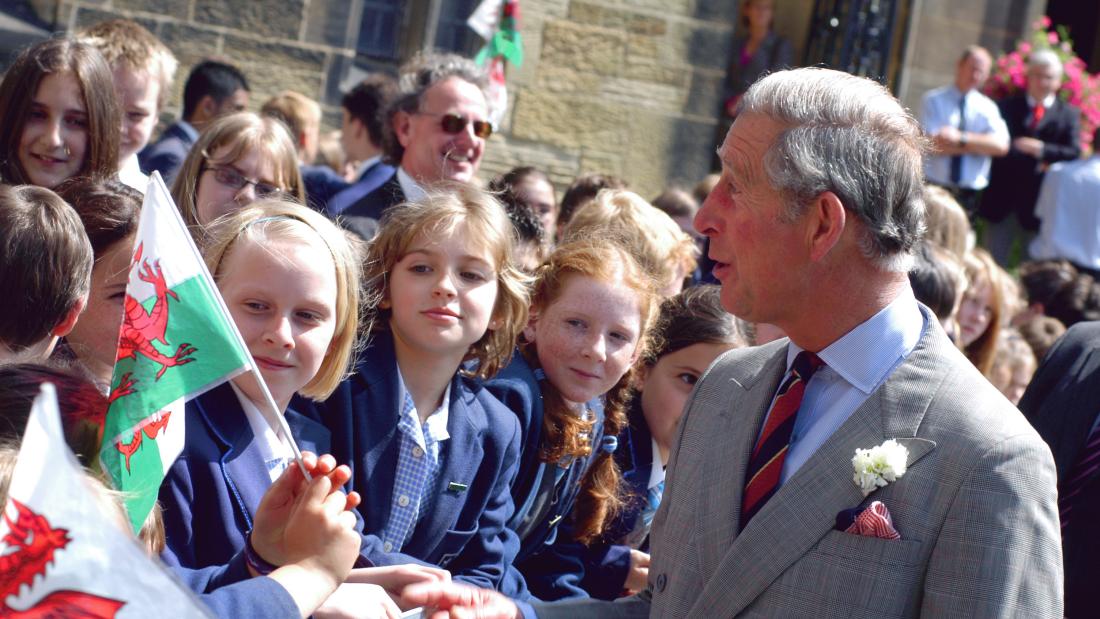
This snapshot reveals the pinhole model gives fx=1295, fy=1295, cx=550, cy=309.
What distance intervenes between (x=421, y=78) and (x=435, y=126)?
0.27 metres

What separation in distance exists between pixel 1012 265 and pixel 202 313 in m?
10.4

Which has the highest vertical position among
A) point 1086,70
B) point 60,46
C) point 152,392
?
point 1086,70

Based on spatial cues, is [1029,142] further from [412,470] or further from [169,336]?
[169,336]

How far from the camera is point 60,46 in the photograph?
428 cm

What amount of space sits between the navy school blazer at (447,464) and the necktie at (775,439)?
100 cm

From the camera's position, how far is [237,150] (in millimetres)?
4652

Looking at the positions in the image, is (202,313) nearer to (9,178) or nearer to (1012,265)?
(9,178)

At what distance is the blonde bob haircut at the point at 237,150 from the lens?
463cm

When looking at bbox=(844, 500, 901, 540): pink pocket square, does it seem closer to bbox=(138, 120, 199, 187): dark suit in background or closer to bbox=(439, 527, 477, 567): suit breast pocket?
bbox=(439, 527, 477, 567): suit breast pocket

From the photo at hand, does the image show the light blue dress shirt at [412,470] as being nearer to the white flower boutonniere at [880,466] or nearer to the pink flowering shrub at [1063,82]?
the white flower boutonniere at [880,466]

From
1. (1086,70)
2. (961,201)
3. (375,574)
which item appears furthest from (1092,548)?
(1086,70)

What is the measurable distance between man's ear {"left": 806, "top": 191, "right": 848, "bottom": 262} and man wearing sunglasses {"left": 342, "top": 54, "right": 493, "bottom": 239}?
2.95 m

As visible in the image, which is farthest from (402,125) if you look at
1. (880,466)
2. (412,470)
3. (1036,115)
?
(1036,115)

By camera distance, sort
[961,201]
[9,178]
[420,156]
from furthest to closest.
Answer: [961,201] → [420,156] → [9,178]
